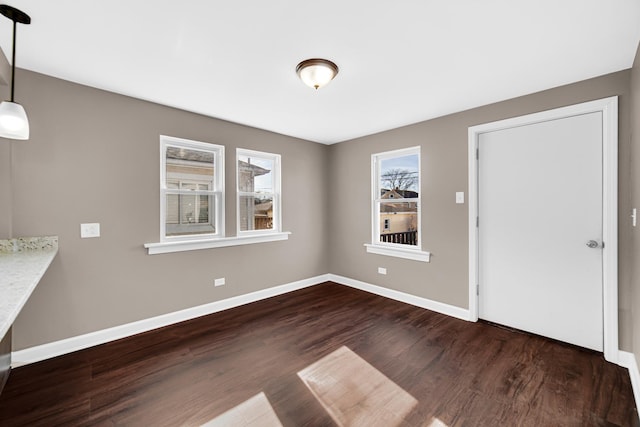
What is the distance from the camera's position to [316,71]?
224 centimetres

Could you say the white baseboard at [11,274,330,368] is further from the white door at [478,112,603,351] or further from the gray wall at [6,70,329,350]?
the white door at [478,112,603,351]

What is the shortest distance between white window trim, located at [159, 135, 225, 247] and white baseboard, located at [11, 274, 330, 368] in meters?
0.85

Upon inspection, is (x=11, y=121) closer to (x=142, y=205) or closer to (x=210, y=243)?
(x=142, y=205)

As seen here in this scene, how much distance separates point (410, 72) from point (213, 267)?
3.06 m

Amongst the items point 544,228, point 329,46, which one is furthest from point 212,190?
point 544,228

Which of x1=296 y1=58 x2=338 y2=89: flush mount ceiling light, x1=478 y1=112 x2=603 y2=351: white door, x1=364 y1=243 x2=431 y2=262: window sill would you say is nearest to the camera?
x1=296 y1=58 x2=338 y2=89: flush mount ceiling light

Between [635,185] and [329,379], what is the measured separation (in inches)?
108

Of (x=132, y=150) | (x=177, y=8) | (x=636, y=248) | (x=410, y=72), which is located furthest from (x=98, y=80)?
(x=636, y=248)

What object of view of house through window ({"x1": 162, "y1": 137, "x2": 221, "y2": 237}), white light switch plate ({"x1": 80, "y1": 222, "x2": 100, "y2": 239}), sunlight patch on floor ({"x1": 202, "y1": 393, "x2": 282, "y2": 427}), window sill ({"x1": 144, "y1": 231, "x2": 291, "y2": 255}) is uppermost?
view of house through window ({"x1": 162, "y1": 137, "x2": 221, "y2": 237})

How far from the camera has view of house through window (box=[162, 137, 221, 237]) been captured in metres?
3.24

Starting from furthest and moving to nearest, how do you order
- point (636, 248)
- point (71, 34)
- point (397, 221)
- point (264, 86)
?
1. point (397, 221)
2. point (264, 86)
3. point (636, 248)
4. point (71, 34)

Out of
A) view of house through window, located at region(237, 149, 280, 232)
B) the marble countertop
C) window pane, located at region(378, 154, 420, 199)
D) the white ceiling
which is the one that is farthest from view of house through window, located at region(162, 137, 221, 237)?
window pane, located at region(378, 154, 420, 199)

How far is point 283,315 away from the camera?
3.44 m

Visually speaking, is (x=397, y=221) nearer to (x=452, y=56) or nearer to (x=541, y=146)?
(x=541, y=146)
